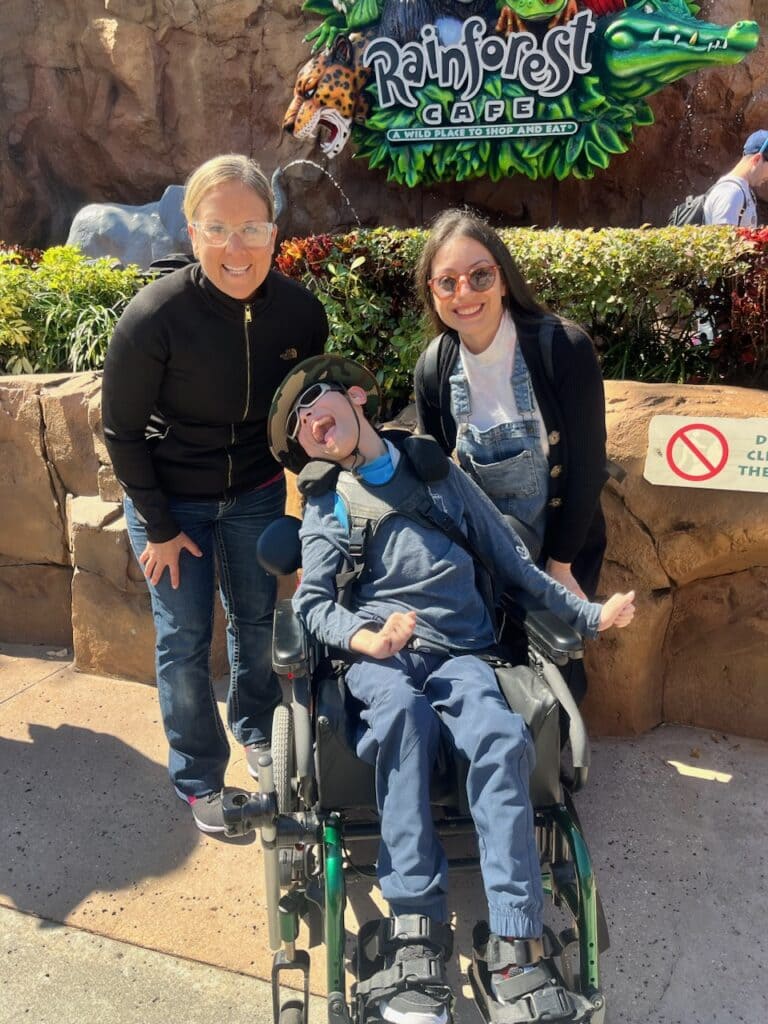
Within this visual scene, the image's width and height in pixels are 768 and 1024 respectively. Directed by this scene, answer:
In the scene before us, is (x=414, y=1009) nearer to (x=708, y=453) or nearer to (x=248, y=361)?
(x=248, y=361)

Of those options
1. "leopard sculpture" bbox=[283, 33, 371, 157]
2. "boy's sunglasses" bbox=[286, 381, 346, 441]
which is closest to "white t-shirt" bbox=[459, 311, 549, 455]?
"boy's sunglasses" bbox=[286, 381, 346, 441]

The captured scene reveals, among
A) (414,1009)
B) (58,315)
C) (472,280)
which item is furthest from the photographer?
(58,315)

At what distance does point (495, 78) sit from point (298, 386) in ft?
18.2

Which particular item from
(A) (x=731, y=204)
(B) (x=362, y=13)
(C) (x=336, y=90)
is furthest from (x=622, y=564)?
(B) (x=362, y=13)

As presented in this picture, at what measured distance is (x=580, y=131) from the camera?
6.83 m

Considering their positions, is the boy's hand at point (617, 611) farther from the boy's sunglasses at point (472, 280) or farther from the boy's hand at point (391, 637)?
the boy's sunglasses at point (472, 280)

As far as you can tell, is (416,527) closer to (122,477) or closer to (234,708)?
(122,477)

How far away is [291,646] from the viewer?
1986 mm

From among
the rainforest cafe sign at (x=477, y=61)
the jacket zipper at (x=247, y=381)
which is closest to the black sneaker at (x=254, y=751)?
the jacket zipper at (x=247, y=381)

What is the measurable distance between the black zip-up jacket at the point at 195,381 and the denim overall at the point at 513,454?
1.60 ft

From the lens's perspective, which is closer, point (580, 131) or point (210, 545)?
point (210, 545)

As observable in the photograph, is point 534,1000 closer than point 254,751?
Yes

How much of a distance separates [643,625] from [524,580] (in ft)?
3.11

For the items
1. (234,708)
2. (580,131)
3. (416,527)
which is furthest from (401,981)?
(580,131)
